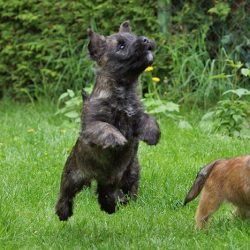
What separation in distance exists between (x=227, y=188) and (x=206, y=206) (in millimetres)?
217

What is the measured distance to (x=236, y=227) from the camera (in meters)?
5.95

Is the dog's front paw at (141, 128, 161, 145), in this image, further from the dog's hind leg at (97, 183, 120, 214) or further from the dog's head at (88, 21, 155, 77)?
the dog's head at (88, 21, 155, 77)

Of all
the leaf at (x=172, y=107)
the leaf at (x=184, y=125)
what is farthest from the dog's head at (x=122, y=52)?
the leaf at (x=172, y=107)

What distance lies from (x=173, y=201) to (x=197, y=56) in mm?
4704

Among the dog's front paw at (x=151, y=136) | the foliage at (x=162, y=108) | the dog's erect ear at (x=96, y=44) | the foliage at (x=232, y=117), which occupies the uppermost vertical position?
the dog's erect ear at (x=96, y=44)

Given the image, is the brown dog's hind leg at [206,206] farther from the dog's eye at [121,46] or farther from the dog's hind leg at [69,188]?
the dog's eye at [121,46]

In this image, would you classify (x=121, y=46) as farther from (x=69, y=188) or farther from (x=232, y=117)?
(x=232, y=117)

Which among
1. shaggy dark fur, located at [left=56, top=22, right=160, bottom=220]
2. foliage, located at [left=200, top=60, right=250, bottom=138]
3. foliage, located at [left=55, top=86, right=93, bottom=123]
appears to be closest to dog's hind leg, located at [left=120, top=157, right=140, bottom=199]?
shaggy dark fur, located at [left=56, top=22, right=160, bottom=220]

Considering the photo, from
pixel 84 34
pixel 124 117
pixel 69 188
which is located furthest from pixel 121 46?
pixel 84 34

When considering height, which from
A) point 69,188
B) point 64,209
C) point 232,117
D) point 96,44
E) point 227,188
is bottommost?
point 232,117

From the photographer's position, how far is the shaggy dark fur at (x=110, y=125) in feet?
19.7

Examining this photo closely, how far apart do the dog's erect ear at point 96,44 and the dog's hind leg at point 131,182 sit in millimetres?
1191

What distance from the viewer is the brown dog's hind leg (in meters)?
6.14

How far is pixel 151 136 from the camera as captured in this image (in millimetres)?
6035
